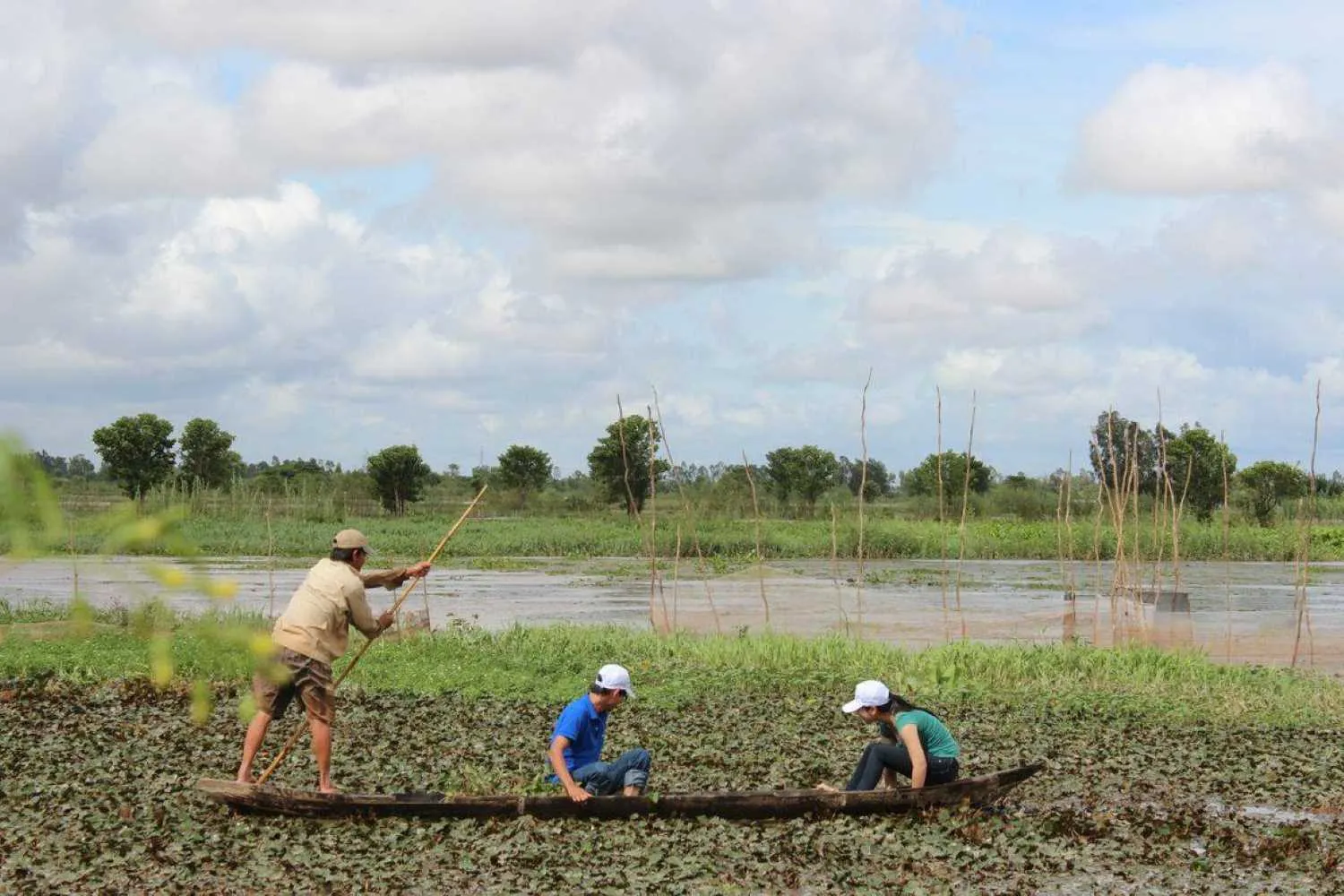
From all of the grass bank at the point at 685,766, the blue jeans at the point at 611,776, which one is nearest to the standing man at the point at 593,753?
Result: the blue jeans at the point at 611,776

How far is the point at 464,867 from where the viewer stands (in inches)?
253

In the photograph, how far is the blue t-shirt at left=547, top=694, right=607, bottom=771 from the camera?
23.4ft

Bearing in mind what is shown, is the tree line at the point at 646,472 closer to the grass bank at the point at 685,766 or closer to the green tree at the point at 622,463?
the green tree at the point at 622,463

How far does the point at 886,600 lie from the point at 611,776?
642 inches

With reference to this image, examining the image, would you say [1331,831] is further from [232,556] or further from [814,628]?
[232,556]

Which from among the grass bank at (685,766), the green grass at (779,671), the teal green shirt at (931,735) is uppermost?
the teal green shirt at (931,735)

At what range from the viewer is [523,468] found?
156ft

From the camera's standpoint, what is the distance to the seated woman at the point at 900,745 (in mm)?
7180

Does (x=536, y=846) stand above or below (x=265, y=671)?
below

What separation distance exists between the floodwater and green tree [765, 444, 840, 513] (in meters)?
12.6

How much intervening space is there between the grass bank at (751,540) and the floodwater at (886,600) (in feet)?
3.94

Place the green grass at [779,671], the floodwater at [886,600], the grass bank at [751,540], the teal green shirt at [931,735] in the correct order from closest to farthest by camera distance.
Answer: the teal green shirt at [931,735] → the green grass at [779,671] → the floodwater at [886,600] → the grass bank at [751,540]

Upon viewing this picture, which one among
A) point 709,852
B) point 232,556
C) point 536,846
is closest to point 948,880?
point 709,852

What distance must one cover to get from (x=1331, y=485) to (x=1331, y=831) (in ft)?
181
